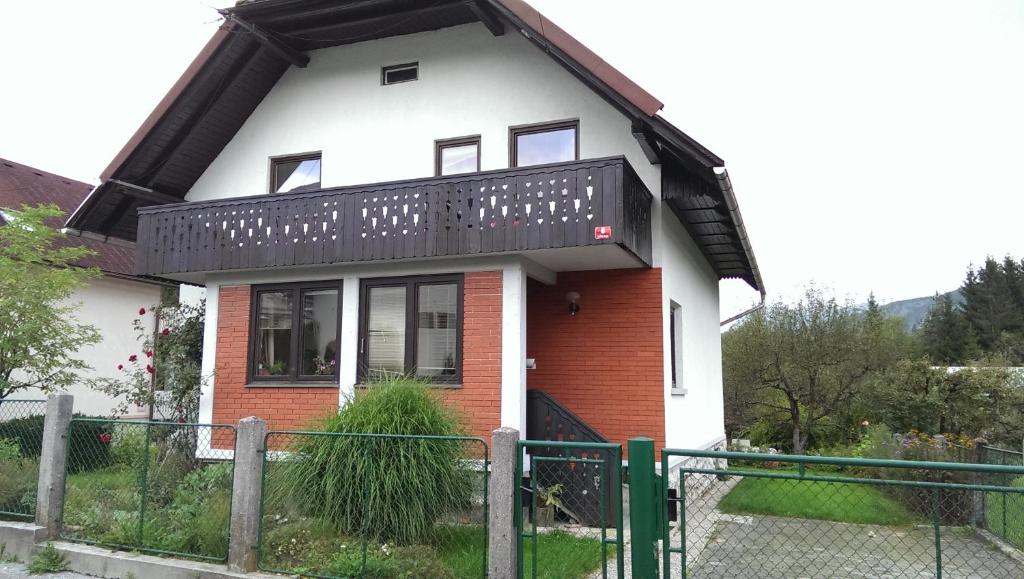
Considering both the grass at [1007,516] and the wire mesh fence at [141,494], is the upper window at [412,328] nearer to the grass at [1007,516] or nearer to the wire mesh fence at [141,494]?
the wire mesh fence at [141,494]

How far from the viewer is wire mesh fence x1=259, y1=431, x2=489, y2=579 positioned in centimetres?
590

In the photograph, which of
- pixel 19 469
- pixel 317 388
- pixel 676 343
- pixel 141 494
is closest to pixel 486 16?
pixel 317 388

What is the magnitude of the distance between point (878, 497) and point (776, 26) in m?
7.02

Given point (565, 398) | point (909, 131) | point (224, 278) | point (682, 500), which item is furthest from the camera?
point (909, 131)

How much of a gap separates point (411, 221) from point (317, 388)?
2672mm

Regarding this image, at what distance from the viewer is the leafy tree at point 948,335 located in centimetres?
4596

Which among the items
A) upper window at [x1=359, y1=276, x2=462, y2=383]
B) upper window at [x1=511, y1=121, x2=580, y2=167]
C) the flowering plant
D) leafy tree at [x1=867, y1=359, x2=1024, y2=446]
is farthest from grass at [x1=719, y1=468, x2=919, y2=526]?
the flowering plant

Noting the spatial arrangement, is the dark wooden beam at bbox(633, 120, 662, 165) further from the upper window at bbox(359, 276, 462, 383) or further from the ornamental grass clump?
the ornamental grass clump

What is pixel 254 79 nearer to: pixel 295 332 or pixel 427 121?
pixel 427 121

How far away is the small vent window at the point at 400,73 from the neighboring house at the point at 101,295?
25.4 ft

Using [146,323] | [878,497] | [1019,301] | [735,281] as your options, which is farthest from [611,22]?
[1019,301]

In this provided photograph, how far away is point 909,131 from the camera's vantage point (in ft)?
54.1

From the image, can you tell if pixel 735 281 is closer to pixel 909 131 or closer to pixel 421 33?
pixel 909 131

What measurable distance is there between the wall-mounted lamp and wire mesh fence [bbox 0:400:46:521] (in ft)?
20.6
